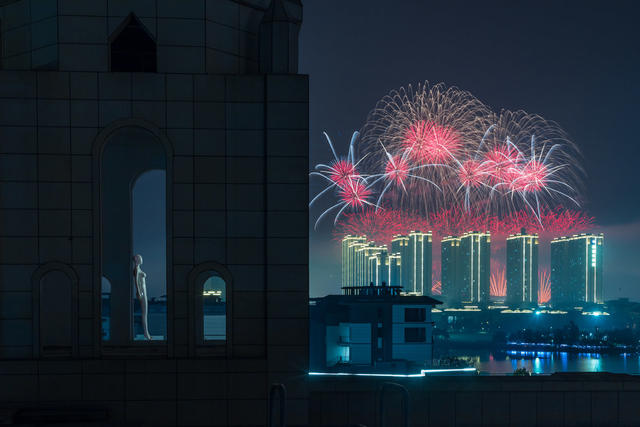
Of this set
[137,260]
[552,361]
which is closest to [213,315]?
[137,260]

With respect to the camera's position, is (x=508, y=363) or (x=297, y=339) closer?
(x=297, y=339)

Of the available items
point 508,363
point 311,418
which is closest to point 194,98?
point 311,418

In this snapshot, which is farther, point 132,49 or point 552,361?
point 552,361

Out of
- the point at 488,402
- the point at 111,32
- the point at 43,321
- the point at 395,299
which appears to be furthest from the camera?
the point at 395,299

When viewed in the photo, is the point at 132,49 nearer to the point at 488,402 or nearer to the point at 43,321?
the point at 43,321

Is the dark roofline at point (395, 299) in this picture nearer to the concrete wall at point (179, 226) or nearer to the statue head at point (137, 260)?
the statue head at point (137, 260)

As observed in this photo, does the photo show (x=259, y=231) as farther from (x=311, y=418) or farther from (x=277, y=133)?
(x=311, y=418)
